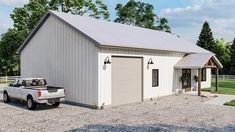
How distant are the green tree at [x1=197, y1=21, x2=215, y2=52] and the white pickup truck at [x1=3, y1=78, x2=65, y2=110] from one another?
47.2 meters

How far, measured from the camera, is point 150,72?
16.5 m

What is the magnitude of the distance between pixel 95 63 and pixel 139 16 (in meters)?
39.5

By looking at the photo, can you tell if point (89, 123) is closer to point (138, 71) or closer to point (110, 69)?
point (110, 69)

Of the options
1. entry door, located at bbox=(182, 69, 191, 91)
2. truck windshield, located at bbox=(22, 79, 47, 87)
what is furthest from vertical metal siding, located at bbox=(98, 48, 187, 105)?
truck windshield, located at bbox=(22, 79, 47, 87)

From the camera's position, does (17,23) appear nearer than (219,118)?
No

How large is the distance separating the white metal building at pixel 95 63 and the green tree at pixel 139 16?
31.8 m

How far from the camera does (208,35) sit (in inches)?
2207

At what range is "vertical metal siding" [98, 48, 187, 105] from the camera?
13055 mm

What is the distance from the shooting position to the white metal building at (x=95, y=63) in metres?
13.1

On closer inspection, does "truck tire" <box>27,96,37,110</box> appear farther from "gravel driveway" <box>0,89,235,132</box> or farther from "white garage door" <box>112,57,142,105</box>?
"white garage door" <box>112,57,142,105</box>

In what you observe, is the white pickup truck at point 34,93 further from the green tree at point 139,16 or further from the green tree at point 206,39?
the green tree at point 206,39

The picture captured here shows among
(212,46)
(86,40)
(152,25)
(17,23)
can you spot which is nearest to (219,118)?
(86,40)

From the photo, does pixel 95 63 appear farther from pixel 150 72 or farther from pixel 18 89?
pixel 150 72

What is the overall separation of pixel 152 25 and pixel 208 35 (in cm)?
1459
